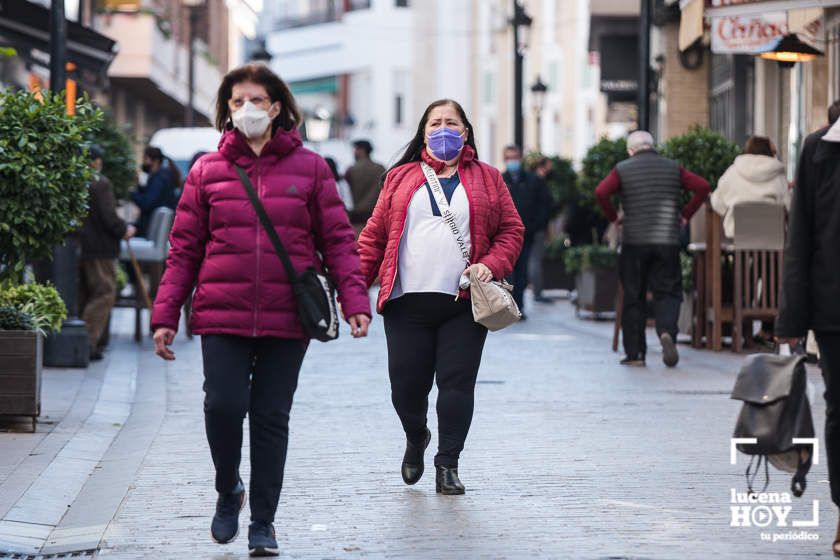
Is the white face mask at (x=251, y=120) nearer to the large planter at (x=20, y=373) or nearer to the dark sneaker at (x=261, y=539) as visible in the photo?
the dark sneaker at (x=261, y=539)

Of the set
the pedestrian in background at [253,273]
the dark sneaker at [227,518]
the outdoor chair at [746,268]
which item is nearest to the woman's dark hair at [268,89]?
the pedestrian in background at [253,273]

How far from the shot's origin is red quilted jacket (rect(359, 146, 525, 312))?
8133 millimetres

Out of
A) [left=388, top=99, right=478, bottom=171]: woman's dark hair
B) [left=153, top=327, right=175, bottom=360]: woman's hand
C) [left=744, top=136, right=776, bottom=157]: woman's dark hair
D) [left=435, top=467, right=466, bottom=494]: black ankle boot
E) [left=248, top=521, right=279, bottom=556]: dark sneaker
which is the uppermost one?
[left=744, top=136, right=776, bottom=157]: woman's dark hair

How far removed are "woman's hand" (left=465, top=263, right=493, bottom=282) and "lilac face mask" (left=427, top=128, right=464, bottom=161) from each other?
51cm

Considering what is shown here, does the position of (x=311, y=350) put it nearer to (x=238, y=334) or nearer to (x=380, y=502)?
(x=380, y=502)

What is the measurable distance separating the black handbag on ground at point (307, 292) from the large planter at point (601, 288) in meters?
14.3

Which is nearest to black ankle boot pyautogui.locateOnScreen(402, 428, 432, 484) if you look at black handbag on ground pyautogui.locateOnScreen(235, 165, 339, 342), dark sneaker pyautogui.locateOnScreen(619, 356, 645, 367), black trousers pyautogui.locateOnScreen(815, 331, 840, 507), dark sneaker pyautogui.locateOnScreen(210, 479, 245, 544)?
dark sneaker pyautogui.locateOnScreen(210, 479, 245, 544)

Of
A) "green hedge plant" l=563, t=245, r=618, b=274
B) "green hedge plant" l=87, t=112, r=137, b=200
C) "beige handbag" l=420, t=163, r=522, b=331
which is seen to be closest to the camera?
"beige handbag" l=420, t=163, r=522, b=331

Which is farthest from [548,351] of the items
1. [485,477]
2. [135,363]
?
[485,477]

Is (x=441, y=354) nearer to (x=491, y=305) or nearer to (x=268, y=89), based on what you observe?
(x=491, y=305)

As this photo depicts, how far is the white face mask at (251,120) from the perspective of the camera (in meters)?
6.53

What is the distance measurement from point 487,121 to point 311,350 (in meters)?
59.2

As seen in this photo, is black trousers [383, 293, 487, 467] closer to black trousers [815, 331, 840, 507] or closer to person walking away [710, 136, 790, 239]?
black trousers [815, 331, 840, 507]
